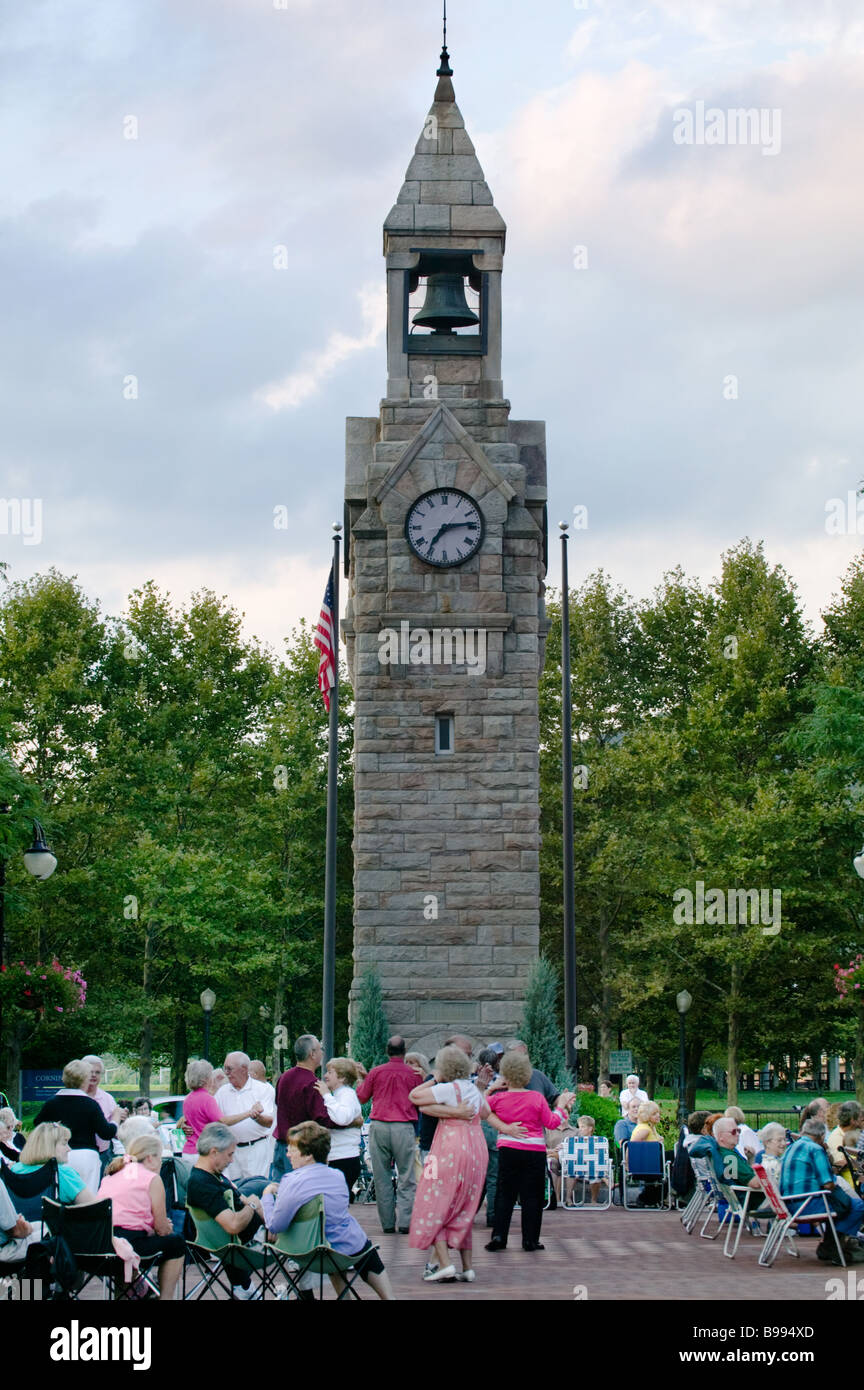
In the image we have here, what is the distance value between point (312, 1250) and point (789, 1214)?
18.8ft

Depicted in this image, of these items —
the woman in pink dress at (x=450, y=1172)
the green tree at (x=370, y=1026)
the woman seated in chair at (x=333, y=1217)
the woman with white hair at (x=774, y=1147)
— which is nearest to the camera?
the woman seated in chair at (x=333, y=1217)

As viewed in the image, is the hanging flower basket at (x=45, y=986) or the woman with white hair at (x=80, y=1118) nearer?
the woman with white hair at (x=80, y=1118)

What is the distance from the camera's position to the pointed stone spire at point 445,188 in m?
28.1

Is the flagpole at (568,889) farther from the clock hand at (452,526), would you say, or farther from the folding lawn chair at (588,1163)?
the folding lawn chair at (588,1163)

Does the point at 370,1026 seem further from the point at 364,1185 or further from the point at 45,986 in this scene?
the point at 45,986

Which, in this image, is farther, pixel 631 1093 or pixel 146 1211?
pixel 631 1093

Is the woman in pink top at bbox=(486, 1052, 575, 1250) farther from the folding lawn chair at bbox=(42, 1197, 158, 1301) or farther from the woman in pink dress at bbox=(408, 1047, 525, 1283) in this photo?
the folding lawn chair at bbox=(42, 1197, 158, 1301)

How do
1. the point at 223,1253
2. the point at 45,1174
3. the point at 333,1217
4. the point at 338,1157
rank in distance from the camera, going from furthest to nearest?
the point at 338,1157
the point at 45,1174
the point at 223,1253
the point at 333,1217

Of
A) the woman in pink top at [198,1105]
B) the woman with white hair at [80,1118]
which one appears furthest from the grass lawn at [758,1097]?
the woman with white hair at [80,1118]

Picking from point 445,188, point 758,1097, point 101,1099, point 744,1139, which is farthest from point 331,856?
point 758,1097

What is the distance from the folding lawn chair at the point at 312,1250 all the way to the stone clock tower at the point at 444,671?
14913 mm

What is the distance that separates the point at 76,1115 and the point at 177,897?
3144 cm

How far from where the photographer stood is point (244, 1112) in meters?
15.1

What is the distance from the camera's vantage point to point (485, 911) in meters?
26.6
